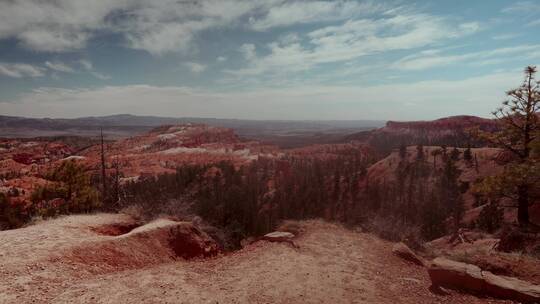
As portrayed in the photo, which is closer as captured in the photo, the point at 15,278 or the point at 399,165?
the point at 15,278

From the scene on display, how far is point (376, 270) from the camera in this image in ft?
41.9

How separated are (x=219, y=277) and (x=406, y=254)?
8457 mm

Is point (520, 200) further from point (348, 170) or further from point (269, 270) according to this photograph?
point (348, 170)

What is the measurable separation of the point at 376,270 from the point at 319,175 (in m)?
98.7

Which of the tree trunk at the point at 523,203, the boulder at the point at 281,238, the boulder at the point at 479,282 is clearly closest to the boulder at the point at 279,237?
the boulder at the point at 281,238

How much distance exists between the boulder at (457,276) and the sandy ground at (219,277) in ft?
1.48

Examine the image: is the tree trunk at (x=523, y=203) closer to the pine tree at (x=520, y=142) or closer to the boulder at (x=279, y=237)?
the pine tree at (x=520, y=142)

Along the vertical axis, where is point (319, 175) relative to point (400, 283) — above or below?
below

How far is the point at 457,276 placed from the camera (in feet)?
36.2

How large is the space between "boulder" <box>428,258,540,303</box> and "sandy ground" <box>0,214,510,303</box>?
1.62ft

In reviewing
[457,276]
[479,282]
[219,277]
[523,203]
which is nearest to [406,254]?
[457,276]

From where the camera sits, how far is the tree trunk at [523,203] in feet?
56.4

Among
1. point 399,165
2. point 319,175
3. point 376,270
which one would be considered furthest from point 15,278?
point 319,175

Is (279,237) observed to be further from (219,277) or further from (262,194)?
(262,194)
